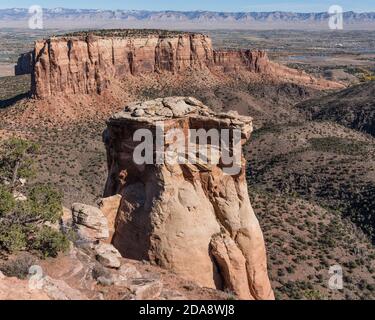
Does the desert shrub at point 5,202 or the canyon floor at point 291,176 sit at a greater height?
the desert shrub at point 5,202

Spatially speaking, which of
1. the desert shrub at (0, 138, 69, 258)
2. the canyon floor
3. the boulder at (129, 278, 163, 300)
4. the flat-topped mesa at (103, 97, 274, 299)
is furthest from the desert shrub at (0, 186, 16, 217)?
the canyon floor

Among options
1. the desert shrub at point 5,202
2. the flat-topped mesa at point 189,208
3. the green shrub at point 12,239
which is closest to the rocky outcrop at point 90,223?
the flat-topped mesa at point 189,208

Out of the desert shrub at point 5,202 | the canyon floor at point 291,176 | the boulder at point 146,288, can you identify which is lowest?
the canyon floor at point 291,176

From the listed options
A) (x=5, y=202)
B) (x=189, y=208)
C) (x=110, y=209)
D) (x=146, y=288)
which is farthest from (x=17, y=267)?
(x=189, y=208)

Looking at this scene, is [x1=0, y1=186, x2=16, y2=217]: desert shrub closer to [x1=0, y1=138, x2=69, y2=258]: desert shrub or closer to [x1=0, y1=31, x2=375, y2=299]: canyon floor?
[x1=0, y1=138, x2=69, y2=258]: desert shrub

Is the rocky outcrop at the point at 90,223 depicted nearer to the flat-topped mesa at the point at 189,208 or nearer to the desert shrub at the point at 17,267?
the flat-topped mesa at the point at 189,208

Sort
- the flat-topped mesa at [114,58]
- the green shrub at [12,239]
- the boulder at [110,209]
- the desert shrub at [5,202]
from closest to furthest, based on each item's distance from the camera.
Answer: the green shrub at [12,239] < the desert shrub at [5,202] < the boulder at [110,209] < the flat-topped mesa at [114,58]
